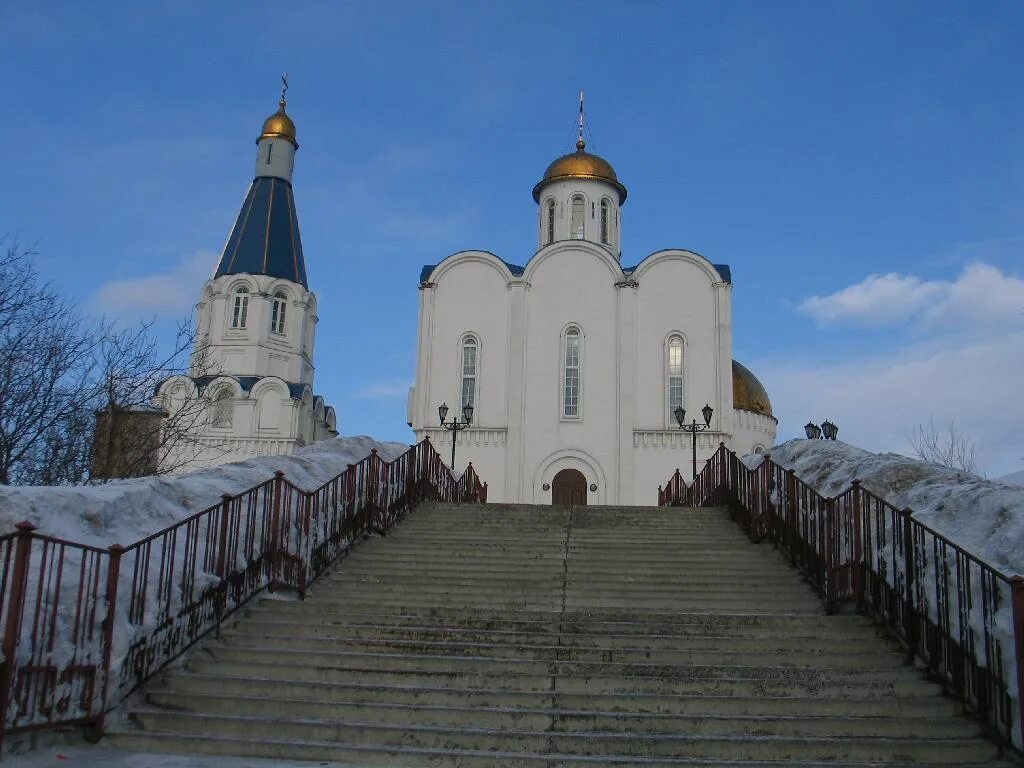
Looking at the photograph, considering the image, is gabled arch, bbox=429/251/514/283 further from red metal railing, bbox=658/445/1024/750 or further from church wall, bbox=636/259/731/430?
red metal railing, bbox=658/445/1024/750

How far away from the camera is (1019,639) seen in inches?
258

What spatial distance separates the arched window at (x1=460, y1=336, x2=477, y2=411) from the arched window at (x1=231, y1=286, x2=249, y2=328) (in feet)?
66.1

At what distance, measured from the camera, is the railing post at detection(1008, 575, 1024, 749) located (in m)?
6.50

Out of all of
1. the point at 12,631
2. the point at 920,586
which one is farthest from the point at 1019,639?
the point at 12,631

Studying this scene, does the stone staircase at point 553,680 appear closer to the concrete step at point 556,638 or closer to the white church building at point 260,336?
the concrete step at point 556,638

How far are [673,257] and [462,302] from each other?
23.6 feet

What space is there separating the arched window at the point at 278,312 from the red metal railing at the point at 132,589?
38.5 m

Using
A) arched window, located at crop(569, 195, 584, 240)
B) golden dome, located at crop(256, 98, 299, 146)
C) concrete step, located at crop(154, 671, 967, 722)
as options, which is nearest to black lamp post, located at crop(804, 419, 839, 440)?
arched window, located at crop(569, 195, 584, 240)

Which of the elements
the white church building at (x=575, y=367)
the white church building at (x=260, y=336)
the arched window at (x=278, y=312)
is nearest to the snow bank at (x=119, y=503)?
the white church building at (x=575, y=367)

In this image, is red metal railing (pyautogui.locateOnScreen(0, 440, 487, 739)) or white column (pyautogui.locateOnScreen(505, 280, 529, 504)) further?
white column (pyautogui.locateOnScreen(505, 280, 529, 504))

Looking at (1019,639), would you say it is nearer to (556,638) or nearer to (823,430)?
(556,638)

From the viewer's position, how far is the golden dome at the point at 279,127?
2111 inches

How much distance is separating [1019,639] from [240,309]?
45.9 m

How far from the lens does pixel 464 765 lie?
6.58m
